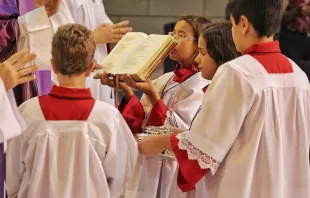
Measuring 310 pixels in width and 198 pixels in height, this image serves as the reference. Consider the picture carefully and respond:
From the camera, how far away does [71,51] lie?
1979 millimetres

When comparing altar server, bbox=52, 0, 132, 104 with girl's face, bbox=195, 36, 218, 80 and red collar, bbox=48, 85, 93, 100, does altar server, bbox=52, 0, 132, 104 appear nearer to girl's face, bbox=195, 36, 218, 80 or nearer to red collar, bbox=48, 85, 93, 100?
girl's face, bbox=195, 36, 218, 80

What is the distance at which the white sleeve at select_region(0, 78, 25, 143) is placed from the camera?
1871mm

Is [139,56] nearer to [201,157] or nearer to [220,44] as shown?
[220,44]

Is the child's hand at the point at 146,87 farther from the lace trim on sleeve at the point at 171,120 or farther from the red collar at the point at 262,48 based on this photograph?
the red collar at the point at 262,48

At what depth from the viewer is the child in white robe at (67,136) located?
1.98 metres

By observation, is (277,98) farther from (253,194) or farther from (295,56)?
(295,56)

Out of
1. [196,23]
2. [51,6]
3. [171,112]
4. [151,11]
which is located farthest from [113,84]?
[151,11]

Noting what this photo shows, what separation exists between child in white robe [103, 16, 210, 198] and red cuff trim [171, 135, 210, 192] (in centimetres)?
43

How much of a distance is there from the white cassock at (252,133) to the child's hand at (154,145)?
0.23 feet

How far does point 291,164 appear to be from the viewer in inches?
77.6

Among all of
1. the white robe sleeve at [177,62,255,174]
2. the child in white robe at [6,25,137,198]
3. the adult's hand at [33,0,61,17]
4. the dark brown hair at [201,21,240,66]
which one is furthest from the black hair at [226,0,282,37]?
the adult's hand at [33,0,61,17]

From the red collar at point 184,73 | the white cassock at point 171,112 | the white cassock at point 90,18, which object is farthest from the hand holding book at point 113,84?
the white cassock at point 90,18

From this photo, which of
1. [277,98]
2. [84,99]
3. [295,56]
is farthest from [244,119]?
[295,56]

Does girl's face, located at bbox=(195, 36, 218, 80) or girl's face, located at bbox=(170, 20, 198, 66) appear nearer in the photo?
girl's face, located at bbox=(195, 36, 218, 80)
